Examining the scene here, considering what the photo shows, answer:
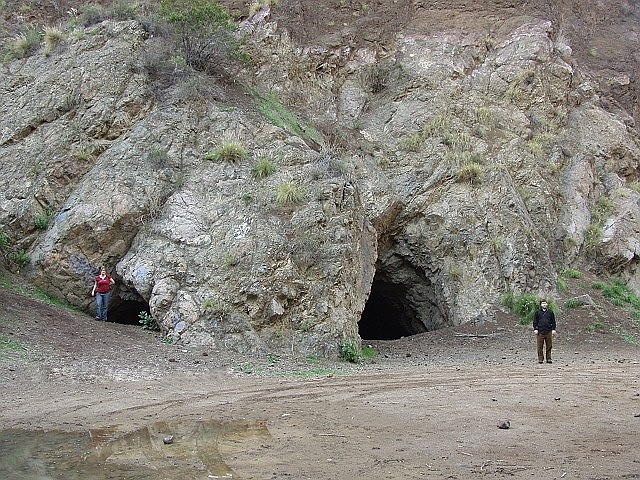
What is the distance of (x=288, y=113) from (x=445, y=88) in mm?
6417

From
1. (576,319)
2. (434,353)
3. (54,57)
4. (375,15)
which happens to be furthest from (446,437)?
(375,15)

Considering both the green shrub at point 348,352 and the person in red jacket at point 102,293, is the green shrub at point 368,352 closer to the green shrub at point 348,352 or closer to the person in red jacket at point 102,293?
the green shrub at point 348,352

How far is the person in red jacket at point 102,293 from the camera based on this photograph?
1488cm

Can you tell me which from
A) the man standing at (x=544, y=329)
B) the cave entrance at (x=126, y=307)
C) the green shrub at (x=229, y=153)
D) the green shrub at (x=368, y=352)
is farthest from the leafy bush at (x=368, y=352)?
the green shrub at (x=229, y=153)

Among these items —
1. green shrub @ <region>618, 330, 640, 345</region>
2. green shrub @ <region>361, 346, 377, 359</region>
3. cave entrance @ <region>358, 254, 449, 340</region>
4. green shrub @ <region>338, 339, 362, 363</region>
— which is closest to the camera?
green shrub @ <region>338, 339, 362, 363</region>

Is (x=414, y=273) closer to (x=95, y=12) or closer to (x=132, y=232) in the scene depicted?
(x=132, y=232)

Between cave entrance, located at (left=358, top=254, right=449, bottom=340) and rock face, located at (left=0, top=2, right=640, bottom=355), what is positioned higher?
rock face, located at (left=0, top=2, right=640, bottom=355)

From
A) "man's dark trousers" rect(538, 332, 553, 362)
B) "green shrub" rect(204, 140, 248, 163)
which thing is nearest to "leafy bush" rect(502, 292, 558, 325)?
"man's dark trousers" rect(538, 332, 553, 362)

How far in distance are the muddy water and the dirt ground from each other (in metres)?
0.03

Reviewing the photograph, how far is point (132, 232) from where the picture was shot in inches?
632

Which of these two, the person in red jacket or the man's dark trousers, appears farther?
the person in red jacket

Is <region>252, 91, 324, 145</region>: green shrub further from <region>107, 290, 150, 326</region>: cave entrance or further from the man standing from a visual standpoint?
the man standing

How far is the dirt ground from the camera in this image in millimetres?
5910

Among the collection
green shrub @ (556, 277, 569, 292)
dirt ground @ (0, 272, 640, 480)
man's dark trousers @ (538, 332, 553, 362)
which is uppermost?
green shrub @ (556, 277, 569, 292)
